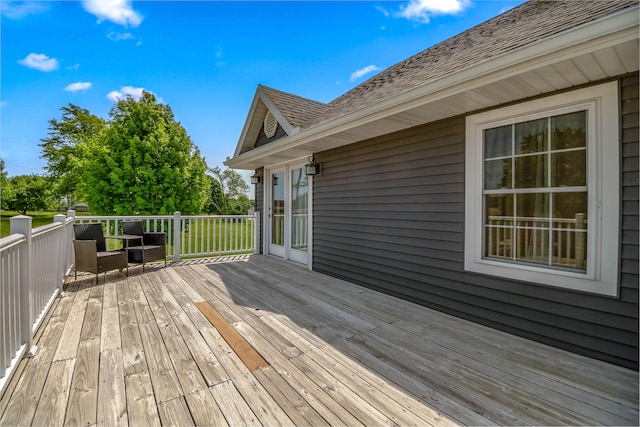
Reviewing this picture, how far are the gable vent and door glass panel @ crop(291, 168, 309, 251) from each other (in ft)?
4.00

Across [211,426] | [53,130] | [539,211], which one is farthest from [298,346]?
[53,130]

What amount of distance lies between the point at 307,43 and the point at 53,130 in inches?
984

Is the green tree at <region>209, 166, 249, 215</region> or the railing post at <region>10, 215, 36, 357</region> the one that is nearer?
the railing post at <region>10, 215, 36, 357</region>

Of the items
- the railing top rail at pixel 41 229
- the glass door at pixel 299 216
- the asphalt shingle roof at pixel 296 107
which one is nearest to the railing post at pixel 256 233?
the glass door at pixel 299 216

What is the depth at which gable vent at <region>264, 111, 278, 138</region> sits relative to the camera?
6.53 metres

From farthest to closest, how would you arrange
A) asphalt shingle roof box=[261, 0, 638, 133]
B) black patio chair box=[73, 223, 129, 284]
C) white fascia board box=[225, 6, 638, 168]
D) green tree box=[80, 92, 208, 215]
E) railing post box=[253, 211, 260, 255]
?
green tree box=[80, 92, 208, 215] → railing post box=[253, 211, 260, 255] → black patio chair box=[73, 223, 129, 284] → asphalt shingle roof box=[261, 0, 638, 133] → white fascia board box=[225, 6, 638, 168]

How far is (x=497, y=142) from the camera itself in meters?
2.87

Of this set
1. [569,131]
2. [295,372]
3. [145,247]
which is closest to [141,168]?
[145,247]

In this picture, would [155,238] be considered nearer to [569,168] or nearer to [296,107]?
[296,107]

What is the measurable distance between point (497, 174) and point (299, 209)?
12.5 ft

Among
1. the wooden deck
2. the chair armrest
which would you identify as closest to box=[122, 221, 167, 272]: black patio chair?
the chair armrest

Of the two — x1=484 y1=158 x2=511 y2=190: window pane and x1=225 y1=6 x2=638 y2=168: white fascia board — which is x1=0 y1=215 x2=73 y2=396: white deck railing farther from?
x1=484 y1=158 x2=511 y2=190: window pane

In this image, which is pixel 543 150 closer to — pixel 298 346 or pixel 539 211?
pixel 539 211

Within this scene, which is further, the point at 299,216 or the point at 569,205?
the point at 299,216
